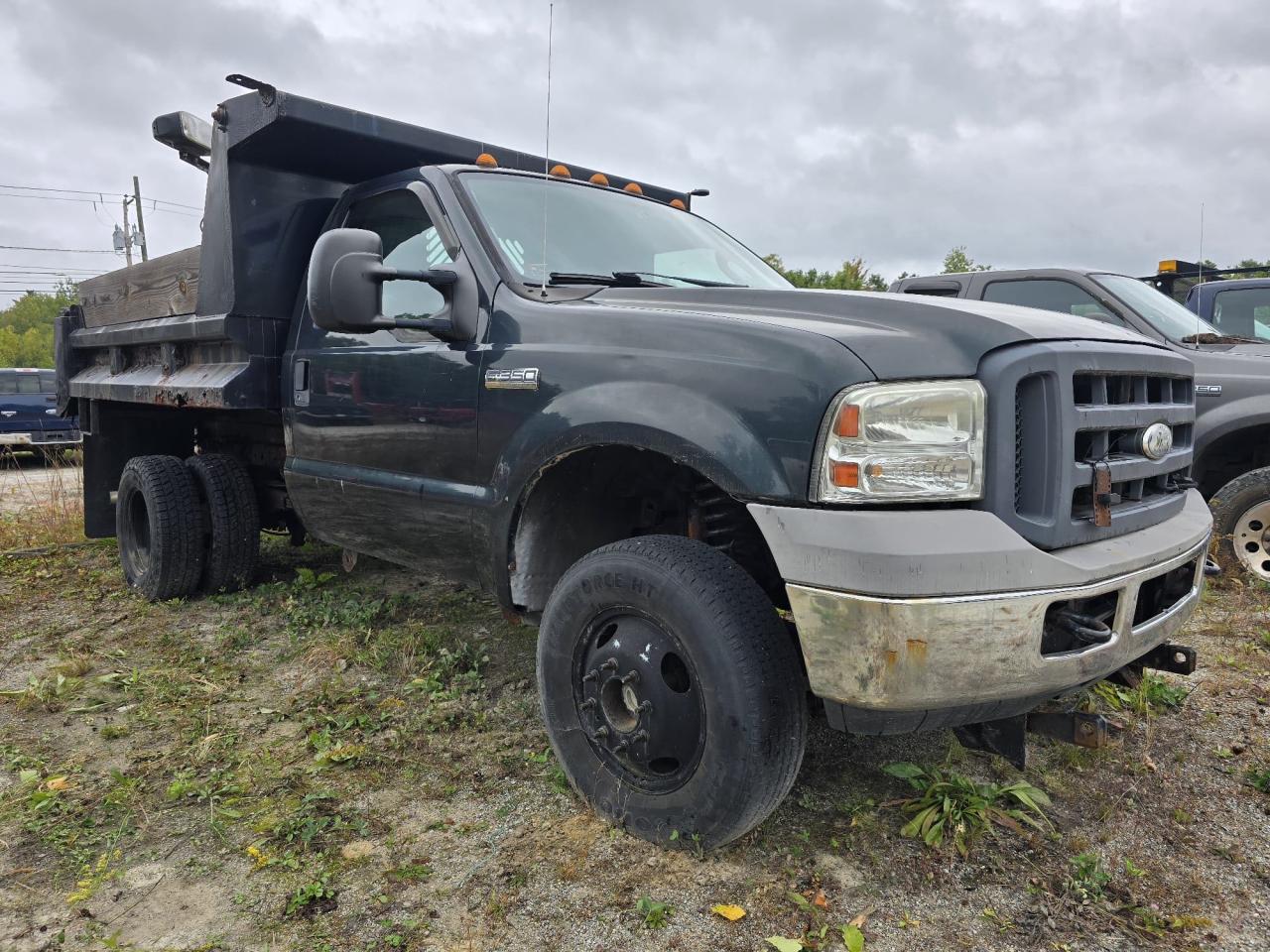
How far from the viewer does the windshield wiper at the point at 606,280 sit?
3195mm

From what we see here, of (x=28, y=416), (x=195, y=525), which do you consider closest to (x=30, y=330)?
(x=28, y=416)

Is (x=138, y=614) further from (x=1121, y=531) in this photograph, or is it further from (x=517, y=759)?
(x=1121, y=531)

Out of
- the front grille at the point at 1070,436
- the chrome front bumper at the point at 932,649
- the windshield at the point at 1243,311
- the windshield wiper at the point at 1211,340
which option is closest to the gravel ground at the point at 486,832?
the chrome front bumper at the point at 932,649

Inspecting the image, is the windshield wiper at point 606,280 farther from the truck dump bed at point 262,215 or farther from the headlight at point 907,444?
the truck dump bed at point 262,215

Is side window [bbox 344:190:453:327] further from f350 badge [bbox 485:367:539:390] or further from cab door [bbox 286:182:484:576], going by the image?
f350 badge [bbox 485:367:539:390]

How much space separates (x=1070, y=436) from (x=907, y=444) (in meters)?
0.42

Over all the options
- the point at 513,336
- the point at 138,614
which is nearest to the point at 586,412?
the point at 513,336

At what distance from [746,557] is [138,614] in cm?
368

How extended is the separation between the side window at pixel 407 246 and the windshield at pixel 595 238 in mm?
252

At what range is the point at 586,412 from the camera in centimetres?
267

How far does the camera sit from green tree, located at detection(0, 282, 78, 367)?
68125 millimetres

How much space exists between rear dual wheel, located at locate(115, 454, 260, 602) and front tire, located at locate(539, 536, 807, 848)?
116 inches

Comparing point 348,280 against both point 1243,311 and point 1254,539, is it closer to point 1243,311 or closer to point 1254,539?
point 1254,539

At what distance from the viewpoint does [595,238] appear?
352cm
